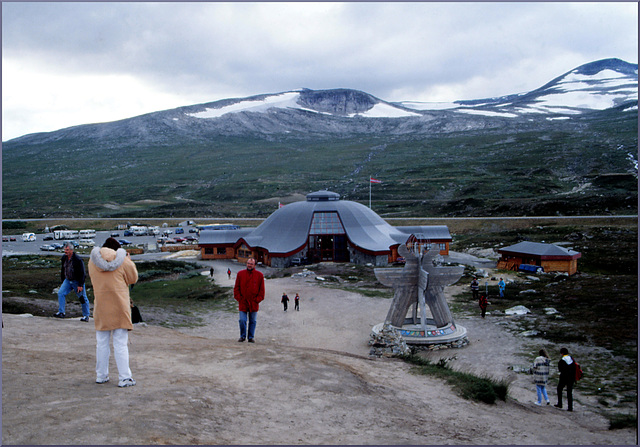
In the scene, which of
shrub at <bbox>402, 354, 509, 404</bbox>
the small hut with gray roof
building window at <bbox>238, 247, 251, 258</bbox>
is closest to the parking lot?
building window at <bbox>238, 247, 251, 258</bbox>

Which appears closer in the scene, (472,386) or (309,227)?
(472,386)

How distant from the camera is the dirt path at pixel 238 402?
6836 mm

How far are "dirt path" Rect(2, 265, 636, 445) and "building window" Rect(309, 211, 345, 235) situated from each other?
34.0 m

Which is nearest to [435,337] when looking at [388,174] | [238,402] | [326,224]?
[238,402]

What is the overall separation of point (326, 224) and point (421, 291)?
29.6 m

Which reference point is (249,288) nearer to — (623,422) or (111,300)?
(111,300)

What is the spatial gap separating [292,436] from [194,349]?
594 centimetres

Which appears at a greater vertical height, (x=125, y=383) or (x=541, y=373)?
(x=125, y=383)

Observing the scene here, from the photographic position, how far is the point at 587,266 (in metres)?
41.4

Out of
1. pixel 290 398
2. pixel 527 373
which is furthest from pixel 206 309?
pixel 290 398

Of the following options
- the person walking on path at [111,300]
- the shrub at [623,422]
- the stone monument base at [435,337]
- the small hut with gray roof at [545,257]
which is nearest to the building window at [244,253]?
the small hut with gray roof at [545,257]

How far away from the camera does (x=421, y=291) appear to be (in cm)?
1998

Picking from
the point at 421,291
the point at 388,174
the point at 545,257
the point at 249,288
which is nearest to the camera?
the point at 249,288

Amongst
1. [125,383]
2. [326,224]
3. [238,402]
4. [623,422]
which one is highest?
[326,224]
